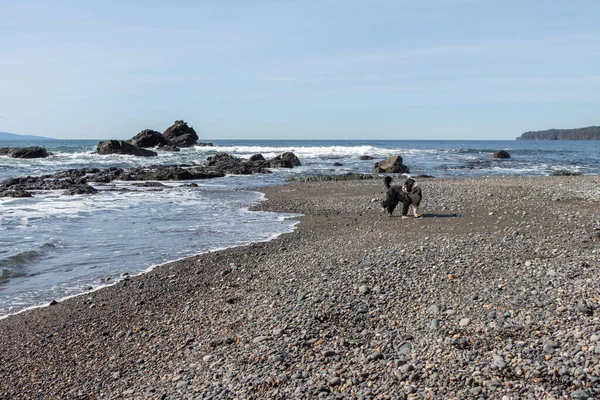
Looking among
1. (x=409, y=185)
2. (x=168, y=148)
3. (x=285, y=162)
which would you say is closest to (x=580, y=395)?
(x=409, y=185)

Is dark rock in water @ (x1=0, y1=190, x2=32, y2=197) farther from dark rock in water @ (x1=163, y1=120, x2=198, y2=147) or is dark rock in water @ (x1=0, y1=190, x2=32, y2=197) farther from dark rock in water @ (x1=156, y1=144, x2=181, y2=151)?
dark rock in water @ (x1=163, y1=120, x2=198, y2=147)

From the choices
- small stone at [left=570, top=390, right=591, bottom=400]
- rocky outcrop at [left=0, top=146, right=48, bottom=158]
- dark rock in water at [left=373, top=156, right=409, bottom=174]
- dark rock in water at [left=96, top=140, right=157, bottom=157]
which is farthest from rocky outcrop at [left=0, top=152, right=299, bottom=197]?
small stone at [left=570, top=390, right=591, bottom=400]

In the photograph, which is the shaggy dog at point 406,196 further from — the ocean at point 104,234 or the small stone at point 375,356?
the small stone at point 375,356

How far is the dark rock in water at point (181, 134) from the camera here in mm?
83938

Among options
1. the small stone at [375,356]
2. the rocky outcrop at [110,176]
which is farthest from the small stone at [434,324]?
the rocky outcrop at [110,176]

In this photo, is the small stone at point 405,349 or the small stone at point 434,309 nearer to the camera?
the small stone at point 405,349

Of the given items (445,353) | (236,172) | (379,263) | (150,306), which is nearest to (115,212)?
(150,306)

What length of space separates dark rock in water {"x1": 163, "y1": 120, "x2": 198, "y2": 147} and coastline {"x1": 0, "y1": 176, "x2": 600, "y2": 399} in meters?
76.0

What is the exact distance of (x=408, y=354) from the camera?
203 inches

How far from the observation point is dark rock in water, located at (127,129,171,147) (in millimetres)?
69750

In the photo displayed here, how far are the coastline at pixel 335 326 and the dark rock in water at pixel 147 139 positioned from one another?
206ft

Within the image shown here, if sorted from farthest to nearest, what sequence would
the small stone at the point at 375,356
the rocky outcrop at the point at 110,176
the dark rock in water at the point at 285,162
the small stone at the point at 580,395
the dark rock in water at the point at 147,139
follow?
the dark rock in water at the point at 147,139 → the dark rock in water at the point at 285,162 → the rocky outcrop at the point at 110,176 → the small stone at the point at 375,356 → the small stone at the point at 580,395

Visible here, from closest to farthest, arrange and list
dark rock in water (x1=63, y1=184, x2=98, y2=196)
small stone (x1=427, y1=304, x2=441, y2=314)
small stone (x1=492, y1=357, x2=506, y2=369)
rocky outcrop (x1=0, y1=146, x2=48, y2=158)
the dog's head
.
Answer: small stone (x1=492, y1=357, x2=506, y2=369) < small stone (x1=427, y1=304, x2=441, y2=314) < the dog's head < dark rock in water (x1=63, y1=184, x2=98, y2=196) < rocky outcrop (x1=0, y1=146, x2=48, y2=158)

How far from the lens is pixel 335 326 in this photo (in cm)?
601
